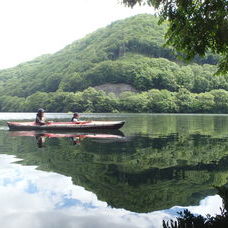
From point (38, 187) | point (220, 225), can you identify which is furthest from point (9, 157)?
point (220, 225)

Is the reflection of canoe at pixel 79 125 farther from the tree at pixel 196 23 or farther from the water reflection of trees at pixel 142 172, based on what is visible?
the tree at pixel 196 23

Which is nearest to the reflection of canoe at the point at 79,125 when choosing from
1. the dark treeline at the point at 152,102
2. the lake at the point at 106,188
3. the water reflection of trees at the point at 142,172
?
the water reflection of trees at the point at 142,172

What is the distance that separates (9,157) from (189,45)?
13983 millimetres

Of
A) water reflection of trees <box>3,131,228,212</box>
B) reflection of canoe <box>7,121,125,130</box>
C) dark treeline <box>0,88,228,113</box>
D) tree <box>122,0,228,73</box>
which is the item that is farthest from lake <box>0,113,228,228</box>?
dark treeline <box>0,88,228,113</box>

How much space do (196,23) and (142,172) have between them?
23.8 ft

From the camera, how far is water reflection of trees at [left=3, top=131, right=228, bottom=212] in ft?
35.9

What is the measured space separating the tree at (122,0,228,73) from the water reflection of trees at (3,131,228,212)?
557 cm

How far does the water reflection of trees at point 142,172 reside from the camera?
1094 cm

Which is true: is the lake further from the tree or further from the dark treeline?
the dark treeline

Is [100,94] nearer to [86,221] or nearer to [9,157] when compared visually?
[9,157]

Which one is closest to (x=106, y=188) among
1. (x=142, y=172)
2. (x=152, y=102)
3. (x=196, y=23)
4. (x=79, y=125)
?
(x=142, y=172)

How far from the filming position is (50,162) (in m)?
18.3

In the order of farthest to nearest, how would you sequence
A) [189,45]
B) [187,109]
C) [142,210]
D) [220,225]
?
[187,109] < [189,45] < [142,210] < [220,225]

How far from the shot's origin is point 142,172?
1509 cm
